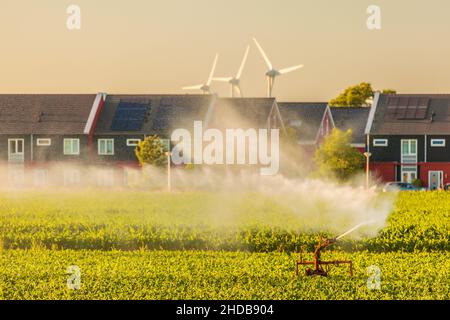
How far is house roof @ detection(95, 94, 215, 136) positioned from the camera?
65.8m

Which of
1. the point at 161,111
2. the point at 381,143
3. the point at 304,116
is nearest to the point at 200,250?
the point at 161,111

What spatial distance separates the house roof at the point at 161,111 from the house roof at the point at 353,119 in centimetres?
1287

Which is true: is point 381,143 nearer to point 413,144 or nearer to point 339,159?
point 413,144

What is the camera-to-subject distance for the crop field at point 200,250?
19594mm

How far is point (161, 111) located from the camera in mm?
67125

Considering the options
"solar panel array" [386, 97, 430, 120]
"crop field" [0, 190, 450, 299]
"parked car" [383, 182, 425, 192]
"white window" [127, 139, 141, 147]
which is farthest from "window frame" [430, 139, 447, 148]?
"crop field" [0, 190, 450, 299]

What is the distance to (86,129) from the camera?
214 feet

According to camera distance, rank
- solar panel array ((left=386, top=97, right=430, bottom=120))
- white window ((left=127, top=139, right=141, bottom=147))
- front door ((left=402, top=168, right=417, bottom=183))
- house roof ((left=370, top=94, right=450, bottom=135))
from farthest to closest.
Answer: solar panel array ((left=386, top=97, right=430, bottom=120)) → house roof ((left=370, top=94, right=450, bottom=135)) → front door ((left=402, top=168, right=417, bottom=183)) → white window ((left=127, top=139, right=141, bottom=147))

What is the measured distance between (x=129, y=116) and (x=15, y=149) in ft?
28.2

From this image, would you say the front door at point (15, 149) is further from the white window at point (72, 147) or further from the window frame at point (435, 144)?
the window frame at point (435, 144)

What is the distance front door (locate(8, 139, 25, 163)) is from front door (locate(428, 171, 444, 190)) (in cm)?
2989

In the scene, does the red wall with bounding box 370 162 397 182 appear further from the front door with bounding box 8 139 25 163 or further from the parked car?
the front door with bounding box 8 139 25 163
